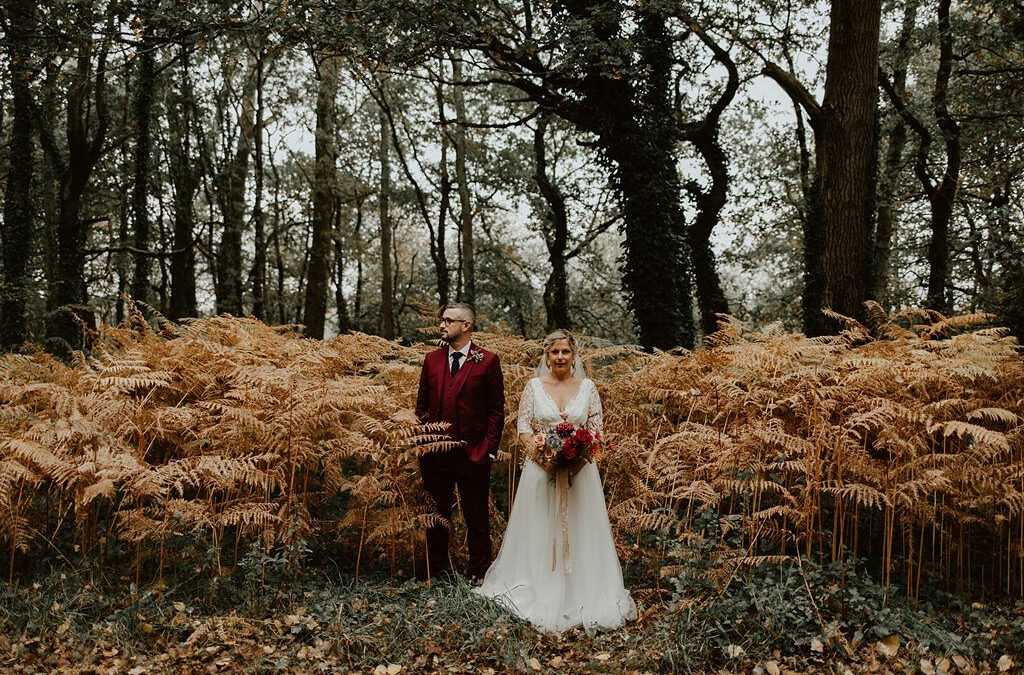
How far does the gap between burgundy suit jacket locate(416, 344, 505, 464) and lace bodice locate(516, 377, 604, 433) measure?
26cm

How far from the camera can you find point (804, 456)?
19.3 feet

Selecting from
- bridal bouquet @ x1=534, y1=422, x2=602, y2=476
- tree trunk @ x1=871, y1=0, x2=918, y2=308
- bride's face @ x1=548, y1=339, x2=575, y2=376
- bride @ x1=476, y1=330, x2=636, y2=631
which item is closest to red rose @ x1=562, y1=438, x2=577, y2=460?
bridal bouquet @ x1=534, y1=422, x2=602, y2=476

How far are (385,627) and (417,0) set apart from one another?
9420 millimetres

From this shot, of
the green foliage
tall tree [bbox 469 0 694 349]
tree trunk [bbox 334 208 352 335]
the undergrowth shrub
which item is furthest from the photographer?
tree trunk [bbox 334 208 352 335]

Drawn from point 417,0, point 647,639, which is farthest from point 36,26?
point 647,639

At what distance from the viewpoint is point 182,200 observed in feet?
69.5

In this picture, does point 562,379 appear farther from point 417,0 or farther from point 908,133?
point 908,133

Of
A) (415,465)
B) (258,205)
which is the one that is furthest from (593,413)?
(258,205)

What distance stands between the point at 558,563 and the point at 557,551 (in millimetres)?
94

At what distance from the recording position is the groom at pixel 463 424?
237 inches

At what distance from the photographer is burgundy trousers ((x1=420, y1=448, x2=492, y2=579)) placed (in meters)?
6.07

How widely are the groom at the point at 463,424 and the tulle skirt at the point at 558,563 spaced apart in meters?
0.33

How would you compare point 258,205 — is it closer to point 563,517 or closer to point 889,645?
point 563,517

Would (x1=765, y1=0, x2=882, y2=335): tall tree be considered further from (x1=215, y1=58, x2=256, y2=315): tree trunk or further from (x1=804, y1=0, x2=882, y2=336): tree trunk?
(x1=215, y1=58, x2=256, y2=315): tree trunk
